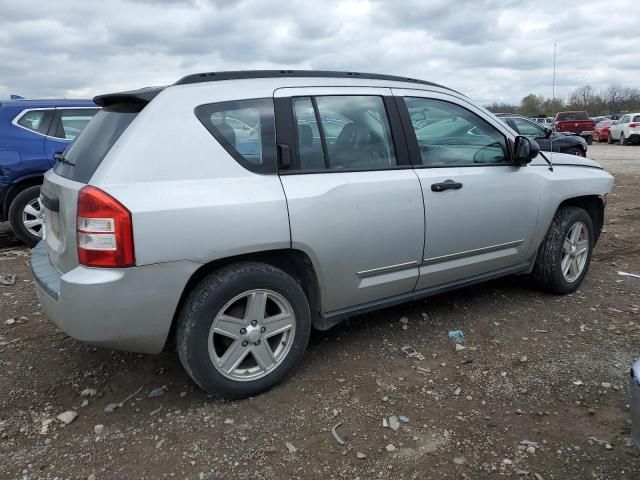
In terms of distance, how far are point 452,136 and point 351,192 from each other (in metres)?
1.10

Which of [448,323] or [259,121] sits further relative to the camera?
[448,323]

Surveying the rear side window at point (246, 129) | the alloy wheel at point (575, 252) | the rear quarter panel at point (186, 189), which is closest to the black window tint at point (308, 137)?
the rear side window at point (246, 129)

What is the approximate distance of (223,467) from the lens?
2496mm

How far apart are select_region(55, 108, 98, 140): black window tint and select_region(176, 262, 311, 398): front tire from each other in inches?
193

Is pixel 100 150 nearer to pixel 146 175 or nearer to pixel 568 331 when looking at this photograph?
pixel 146 175

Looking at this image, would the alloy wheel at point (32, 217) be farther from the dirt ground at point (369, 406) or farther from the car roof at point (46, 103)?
the dirt ground at point (369, 406)

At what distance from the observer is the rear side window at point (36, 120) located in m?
6.53

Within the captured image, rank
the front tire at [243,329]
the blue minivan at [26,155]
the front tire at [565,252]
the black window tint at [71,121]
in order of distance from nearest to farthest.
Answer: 1. the front tire at [243,329]
2. the front tire at [565,252]
3. the blue minivan at [26,155]
4. the black window tint at [71,121]

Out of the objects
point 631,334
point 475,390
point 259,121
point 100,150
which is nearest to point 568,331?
point 631,334

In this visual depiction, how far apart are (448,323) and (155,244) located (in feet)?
7.77

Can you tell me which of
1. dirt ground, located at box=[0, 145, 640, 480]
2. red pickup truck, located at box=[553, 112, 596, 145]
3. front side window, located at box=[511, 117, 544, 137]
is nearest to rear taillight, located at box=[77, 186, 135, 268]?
dirt ground, located at box=[0, 145, 640, 480]

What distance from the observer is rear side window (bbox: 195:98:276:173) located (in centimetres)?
285

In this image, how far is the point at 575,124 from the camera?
26578 mm

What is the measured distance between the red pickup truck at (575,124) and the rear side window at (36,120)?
2511 centimetres
